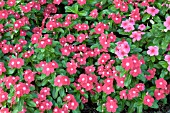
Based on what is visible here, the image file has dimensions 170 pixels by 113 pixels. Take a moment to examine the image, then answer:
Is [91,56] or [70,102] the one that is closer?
[70,102]

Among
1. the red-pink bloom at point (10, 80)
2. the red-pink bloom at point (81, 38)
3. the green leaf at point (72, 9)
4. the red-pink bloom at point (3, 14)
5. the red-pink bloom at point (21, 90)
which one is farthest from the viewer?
the green leaf at point (72, 9)

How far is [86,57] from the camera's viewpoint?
4105 mm

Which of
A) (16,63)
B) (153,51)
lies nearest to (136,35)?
(153,51)

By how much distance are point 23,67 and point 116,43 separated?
1.00 m

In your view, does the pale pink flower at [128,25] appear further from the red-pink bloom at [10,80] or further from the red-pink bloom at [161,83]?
the red-pink bloom at [10,80]

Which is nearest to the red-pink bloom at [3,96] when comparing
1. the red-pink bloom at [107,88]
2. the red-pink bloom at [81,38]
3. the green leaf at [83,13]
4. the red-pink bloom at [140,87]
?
the red-pink bloom at [107,88]

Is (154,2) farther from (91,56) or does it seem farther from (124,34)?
(91,56)

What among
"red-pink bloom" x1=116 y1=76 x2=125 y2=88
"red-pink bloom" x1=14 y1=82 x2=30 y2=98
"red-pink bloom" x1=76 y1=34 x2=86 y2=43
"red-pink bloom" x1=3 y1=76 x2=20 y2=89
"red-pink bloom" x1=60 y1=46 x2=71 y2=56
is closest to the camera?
"red-pink bloom" x1=14 y1=82 x2=30 y2=98

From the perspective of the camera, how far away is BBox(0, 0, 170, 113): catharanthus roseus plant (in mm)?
3771

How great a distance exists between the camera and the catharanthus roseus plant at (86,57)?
377cm

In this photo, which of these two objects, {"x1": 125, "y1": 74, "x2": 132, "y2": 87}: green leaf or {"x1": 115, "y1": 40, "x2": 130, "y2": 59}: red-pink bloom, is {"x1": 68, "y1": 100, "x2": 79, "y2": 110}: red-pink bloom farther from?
{"x1": 115, "y1": 40, "x2": 130, "y2": 59}: red-pink bloom

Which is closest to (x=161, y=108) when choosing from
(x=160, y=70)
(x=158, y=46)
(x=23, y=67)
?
(x=160, y=70)

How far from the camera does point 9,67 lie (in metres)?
3.98

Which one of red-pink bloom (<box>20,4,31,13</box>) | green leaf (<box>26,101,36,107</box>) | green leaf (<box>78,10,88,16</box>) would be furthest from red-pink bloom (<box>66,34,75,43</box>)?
green leaf (<box>26,101,36,107</box>)
